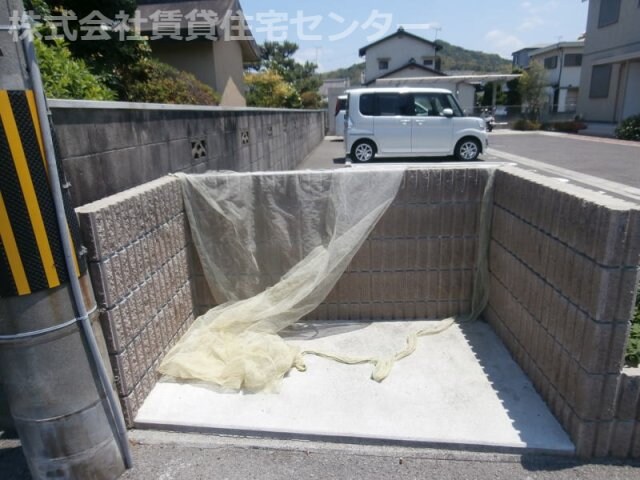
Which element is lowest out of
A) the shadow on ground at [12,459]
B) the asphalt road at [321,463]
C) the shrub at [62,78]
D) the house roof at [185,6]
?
the asphalt road at [321,463]

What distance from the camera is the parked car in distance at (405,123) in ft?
35.1

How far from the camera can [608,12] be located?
20.7 m

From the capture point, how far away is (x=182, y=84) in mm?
7035

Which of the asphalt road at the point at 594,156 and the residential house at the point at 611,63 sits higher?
the residential house at the point at 611,63

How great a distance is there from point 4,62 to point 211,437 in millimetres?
1815

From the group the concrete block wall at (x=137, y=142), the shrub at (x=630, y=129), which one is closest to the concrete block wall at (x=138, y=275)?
the concrete block wall at (x=137, y=142)

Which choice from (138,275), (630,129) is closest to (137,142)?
(138,275)

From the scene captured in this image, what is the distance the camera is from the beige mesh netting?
2902 mm

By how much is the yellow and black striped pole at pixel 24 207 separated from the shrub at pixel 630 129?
19.1 meters

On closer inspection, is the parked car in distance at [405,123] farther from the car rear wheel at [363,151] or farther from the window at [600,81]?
the window at [600,81]

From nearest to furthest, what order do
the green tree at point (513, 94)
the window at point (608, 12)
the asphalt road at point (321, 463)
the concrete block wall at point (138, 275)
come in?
the asphalt road at point (321, 463) → the concrete block wall at point (138, 275) → the window at point (608, 12) → the green tree at point (513, 94)

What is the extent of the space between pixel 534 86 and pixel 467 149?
23514mm

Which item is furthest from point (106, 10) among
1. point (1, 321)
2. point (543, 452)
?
point (543, 452)

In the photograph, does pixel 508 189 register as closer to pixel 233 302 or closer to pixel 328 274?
pixel 328 274
